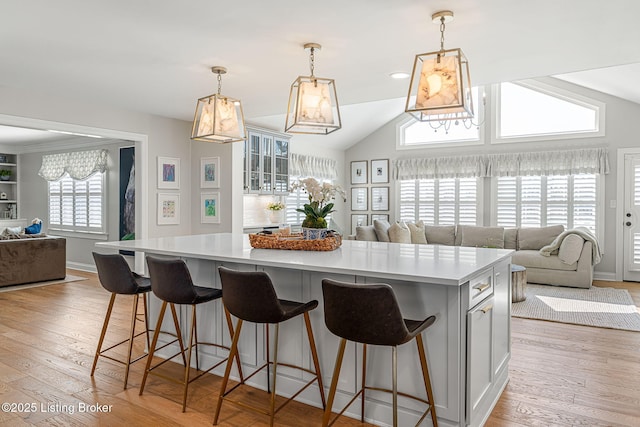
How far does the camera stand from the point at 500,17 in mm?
2639

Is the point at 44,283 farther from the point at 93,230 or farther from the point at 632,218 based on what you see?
the point at 632,218

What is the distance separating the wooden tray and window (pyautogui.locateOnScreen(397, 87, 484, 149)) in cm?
532

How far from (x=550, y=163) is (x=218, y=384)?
650 centimetres

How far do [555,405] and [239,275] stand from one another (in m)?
2.04

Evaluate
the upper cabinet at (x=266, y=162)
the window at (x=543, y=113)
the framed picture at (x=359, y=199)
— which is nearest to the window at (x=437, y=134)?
the window at (x=543, y=113)

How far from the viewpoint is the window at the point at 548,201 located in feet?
23.0

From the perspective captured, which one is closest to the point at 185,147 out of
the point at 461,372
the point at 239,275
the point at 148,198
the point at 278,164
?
the point at 148,198

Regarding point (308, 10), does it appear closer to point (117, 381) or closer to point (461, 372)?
point (461, 372)

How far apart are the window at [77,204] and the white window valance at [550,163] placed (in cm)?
685

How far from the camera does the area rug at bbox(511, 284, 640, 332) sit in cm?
441

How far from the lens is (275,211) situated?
6867mm

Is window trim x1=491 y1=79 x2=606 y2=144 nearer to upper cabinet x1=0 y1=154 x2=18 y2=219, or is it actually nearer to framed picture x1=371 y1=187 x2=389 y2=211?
framed picture x1=371 y1=187 x2=389 y2=211

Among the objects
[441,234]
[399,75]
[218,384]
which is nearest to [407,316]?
[218,384]

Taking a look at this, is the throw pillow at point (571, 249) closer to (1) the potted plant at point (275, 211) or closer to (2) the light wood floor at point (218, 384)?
(2) the light wood floor at point (218, 384)
